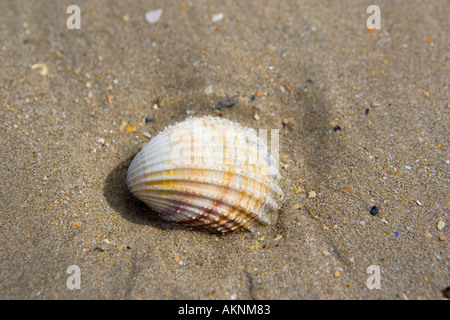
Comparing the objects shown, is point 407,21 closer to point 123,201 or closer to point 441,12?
point 441,12

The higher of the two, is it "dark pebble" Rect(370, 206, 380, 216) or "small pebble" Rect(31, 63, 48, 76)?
"small pebble" Rect(31, 63, 48, 76)

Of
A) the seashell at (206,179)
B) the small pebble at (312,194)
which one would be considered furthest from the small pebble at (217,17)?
the small pebble at (312,194)

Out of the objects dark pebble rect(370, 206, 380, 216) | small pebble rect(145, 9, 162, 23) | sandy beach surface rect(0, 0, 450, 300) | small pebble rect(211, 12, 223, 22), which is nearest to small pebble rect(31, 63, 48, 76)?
sandy beach surface rect(0, 0, 450, 300)

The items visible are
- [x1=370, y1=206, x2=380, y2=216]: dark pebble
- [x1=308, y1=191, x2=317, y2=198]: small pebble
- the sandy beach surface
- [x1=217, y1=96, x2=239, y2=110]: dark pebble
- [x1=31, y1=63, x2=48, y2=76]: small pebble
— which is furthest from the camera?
[x1=31, y1=63, x2=48, y2=76]: small pebble

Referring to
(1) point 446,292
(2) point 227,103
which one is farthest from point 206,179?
(1) point 446,292

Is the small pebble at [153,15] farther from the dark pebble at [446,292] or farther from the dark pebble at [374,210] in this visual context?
the dark pebble at [446,292]

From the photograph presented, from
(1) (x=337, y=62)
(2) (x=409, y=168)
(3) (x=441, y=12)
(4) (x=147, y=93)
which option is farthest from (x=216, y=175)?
(3) (x=441, y=12)

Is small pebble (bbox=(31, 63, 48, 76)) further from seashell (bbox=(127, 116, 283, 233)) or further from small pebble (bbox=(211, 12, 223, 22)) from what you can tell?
small pebble (bbox=(211, 12, 223, 22))
